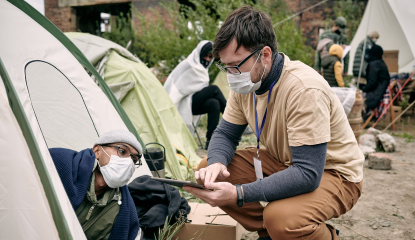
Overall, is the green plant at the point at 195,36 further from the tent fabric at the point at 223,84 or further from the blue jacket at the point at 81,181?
the blue jacket at the point at 81,181

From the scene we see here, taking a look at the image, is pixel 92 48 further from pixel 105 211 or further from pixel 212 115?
pixel 105 211

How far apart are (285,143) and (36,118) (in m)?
1.25

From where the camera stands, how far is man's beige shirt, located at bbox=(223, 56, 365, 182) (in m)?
1.47

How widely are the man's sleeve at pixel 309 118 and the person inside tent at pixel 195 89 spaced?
10.1 feet

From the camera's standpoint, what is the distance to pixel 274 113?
1689mm

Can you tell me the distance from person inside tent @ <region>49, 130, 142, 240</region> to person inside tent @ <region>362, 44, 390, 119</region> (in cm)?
554

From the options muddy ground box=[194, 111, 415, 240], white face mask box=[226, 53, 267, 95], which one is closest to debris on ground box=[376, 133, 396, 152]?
muddy ground box=[194, 111, 415, 240]

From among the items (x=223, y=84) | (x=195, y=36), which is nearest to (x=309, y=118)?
(x=223, y=84)

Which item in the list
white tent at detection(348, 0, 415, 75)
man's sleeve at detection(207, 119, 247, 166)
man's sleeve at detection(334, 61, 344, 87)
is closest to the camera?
man's sleeve at detection(207, 119, 247, 166)

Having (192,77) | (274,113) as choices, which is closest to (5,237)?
(274,113)

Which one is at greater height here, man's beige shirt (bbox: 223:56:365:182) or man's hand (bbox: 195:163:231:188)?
man's beige shirt (bbox: 223:56:365:182)

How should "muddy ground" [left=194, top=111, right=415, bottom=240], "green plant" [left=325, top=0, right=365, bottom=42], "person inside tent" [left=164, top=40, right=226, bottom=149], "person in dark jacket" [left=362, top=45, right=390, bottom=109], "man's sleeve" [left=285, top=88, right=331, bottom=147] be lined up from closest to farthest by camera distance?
"man's sleeve" [left=285, top=88, right=331, bottom=147], "muddy ground" [left=194, top=111, right=415, bottom=240], "person inside tent" [left=164, top=40, right=226, bottom=149], "person in dark jacket" [left=362, top=45, right=390, bottom=109], "green plant" [left=325, top=0, right=365, bottom=42]

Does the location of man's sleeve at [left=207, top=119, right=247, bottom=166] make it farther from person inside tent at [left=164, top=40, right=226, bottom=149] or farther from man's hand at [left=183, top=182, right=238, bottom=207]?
person inside tent at [left=164, top=40, right=226, bottom=149]

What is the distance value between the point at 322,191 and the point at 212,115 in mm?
3073
